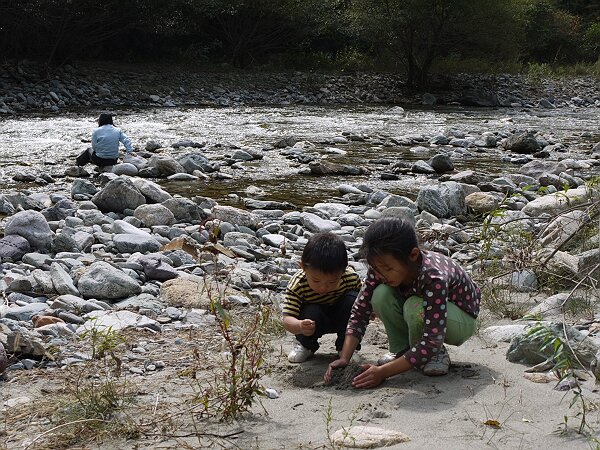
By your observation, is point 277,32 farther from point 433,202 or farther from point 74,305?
point 74,305

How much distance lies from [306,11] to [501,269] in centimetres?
2156

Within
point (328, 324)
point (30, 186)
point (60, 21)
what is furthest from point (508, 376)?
point (60, 21)

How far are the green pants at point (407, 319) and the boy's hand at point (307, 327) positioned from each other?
0.28 m

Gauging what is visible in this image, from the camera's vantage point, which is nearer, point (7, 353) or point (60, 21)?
point (7, 353)

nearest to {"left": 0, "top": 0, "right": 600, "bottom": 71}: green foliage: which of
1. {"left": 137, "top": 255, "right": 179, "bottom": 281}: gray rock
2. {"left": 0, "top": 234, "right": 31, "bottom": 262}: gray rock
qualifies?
{"left": 0, "top": 234, "right": 31, "bottom": 262}: gray rock

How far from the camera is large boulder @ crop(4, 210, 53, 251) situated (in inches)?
233

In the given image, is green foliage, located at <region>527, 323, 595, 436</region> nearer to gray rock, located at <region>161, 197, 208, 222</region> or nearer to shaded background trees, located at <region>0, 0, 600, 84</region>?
gray rock, located at <region>161, 197, 208, 222</region>

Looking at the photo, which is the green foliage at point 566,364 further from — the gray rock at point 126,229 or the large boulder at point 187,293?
the gray rock at point 126,229

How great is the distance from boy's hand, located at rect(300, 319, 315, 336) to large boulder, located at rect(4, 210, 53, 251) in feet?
9.88

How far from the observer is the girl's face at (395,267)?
10.5 ft

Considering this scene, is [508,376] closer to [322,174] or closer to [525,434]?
[525,434]

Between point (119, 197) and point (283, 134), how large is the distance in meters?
6.88

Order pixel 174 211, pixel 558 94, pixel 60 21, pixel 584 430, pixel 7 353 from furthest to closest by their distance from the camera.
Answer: pixel 558 94 < pixel 60 21 < pixel 174 211 < pixel 7 353 < pixel 584 430

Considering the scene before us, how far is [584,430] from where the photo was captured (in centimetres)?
265
